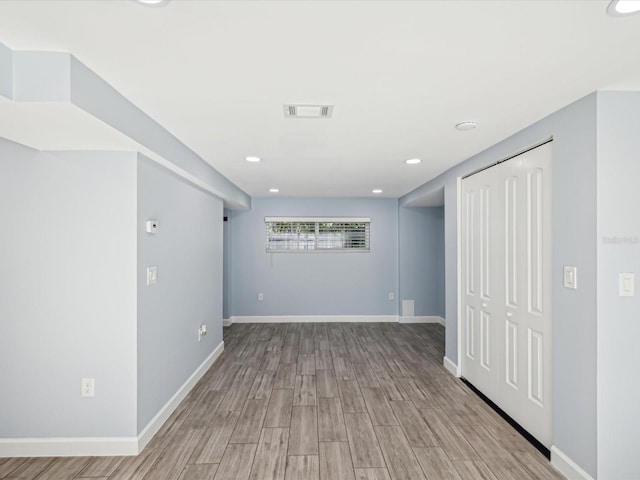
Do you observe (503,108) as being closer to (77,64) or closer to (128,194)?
(77,64)

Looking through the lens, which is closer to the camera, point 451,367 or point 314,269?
point 451,367

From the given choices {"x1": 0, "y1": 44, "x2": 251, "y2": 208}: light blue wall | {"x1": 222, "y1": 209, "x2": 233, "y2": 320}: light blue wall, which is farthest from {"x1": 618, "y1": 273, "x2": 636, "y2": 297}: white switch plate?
{"x1": 222, "y1": 209, "x2": 233, "y2": 320}: light blue wall

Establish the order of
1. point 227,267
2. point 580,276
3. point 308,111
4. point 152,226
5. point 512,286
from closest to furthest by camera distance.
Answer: point 580,276 → point 308,111 → point 152,226 → point 512,286 → point 227,267

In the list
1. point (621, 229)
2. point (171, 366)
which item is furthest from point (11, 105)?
point (621, 229)

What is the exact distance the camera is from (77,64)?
1.59 meters

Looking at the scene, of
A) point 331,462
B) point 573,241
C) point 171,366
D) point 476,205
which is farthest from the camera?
point 476,205

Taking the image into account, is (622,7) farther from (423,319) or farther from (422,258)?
(423,319)

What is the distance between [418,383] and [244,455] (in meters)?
1.95

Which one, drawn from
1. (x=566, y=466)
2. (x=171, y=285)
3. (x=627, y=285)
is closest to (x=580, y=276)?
(x=627, y=285)

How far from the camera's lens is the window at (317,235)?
6422 millimetres

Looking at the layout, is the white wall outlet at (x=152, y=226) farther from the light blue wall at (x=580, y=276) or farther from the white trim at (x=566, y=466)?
the white trim at (x=566, y=466)

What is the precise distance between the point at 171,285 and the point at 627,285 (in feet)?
10.3

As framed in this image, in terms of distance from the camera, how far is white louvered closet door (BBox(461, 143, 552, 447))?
2.43m

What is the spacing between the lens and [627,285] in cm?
193
